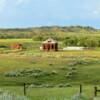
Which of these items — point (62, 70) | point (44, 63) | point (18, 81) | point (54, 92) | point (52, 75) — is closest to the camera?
point (54, 92)

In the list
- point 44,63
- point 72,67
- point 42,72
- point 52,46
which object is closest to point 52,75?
point 42,72

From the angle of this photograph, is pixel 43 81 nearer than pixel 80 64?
A: Yes

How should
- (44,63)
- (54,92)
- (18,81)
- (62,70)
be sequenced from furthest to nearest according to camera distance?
(44,63) → (62,70) → (18,81) → (54,92)

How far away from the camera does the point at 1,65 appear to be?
59.2 meters

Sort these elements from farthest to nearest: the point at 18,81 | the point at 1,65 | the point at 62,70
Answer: the point at 1,65
the point at 62,70
the point at 18,81

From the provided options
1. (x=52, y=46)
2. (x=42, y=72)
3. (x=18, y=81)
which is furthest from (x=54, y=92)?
(x=52, y=46)

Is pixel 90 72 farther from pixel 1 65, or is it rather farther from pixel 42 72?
pixel 1 65

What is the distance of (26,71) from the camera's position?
53125 millimetres

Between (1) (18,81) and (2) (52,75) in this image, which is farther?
(2) (52,75)

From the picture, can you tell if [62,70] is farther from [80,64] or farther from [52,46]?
[52,46]

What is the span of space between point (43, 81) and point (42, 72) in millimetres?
4035

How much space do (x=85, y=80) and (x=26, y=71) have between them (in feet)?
27.0

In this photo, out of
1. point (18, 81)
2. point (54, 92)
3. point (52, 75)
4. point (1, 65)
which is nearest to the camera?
point (54, 92)

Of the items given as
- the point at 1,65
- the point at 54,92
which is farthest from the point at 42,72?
the point at 54,92
